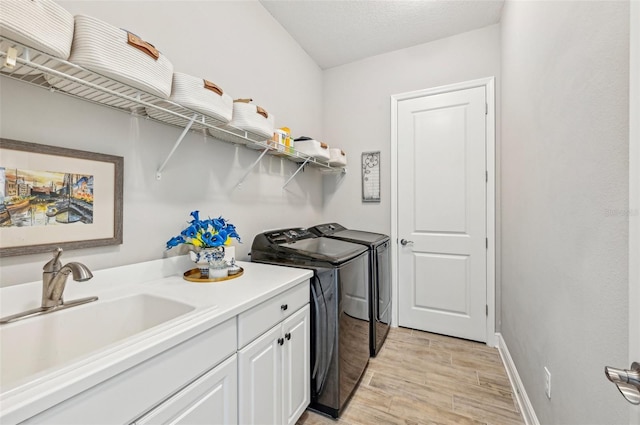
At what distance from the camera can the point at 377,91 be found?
2.93m

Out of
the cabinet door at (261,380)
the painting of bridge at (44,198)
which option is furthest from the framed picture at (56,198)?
the cabinet door at (261,380)

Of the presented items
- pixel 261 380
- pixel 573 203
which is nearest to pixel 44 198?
pixel 261 380

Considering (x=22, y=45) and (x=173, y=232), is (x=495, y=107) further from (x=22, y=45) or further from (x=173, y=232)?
(x=22, y=45)

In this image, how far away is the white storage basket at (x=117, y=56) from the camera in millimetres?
838

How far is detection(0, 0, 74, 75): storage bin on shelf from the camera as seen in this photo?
687 mm

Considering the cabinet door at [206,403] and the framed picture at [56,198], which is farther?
the framed picture at [56,198]

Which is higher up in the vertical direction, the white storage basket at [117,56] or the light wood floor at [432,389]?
the white storage basket at [117,56]

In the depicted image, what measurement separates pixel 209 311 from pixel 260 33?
2161 mm

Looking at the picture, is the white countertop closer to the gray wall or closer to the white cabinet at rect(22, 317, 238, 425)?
the white cabinet at rect(22, 317, 238, 425)

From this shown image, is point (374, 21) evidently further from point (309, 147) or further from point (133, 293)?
point (133, 293)

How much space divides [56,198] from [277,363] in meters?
1.15

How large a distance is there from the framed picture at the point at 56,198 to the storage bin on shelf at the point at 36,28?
326 millimetres

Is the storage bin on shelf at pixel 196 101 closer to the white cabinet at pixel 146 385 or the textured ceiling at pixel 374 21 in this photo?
the white cabinet at pixel 146 385

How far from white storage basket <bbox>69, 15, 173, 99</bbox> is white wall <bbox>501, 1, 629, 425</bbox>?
1.46m
